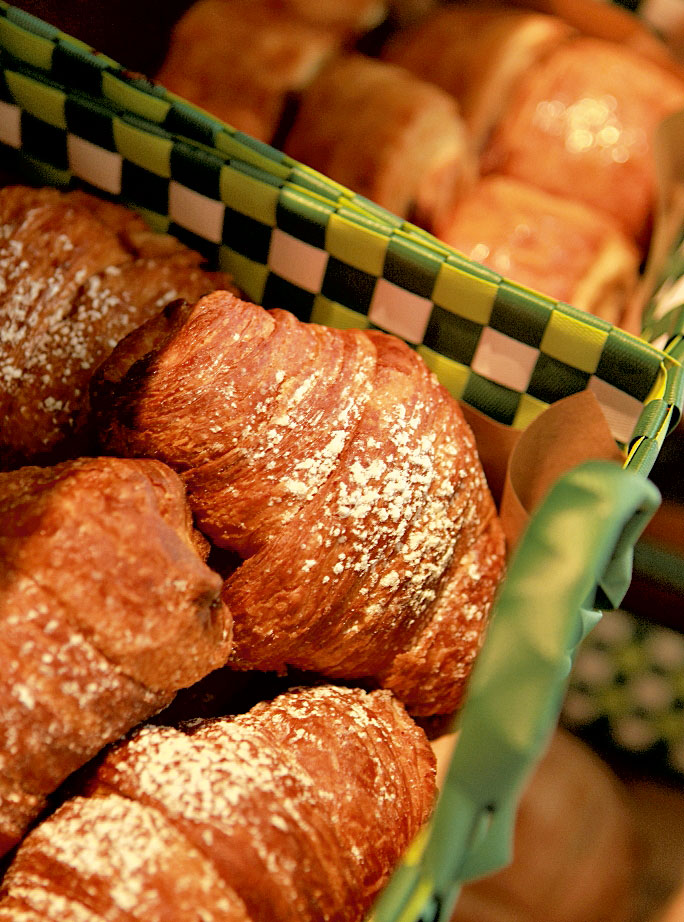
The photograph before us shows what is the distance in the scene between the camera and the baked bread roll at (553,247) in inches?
60.3

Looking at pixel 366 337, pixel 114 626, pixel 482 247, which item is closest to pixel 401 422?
pixel 366 337

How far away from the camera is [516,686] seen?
17.0 inches

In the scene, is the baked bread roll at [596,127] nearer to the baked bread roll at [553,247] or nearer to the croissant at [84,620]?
the baked bread roll at [553,247]

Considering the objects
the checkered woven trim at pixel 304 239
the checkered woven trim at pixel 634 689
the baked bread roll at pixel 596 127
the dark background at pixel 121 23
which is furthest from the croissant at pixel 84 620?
the baked bread roll at pixel 596 127

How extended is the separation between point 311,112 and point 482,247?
1.49ft

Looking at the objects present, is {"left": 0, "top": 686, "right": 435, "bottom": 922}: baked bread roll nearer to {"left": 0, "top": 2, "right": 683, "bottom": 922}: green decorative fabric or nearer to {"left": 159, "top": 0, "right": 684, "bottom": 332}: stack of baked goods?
{"left": 0, "top": 2, "right": 683, "bottom": 922}: green decorative fabric

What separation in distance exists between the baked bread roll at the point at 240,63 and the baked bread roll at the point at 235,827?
1.29 m

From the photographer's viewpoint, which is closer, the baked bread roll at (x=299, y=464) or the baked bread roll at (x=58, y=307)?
the baked bread roll at (x=299, y=464)

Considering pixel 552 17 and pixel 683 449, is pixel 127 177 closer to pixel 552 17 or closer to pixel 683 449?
pixel 683 449

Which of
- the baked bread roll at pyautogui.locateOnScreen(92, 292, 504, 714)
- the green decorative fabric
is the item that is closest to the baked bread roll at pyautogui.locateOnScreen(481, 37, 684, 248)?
the green decorative fabric

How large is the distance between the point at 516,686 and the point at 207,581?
311 millimetres

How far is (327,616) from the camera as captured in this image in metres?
0.77

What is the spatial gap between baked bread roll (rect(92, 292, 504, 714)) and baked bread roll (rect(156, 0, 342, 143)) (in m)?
0.98

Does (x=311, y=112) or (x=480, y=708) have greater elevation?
(x=311, y=112)
